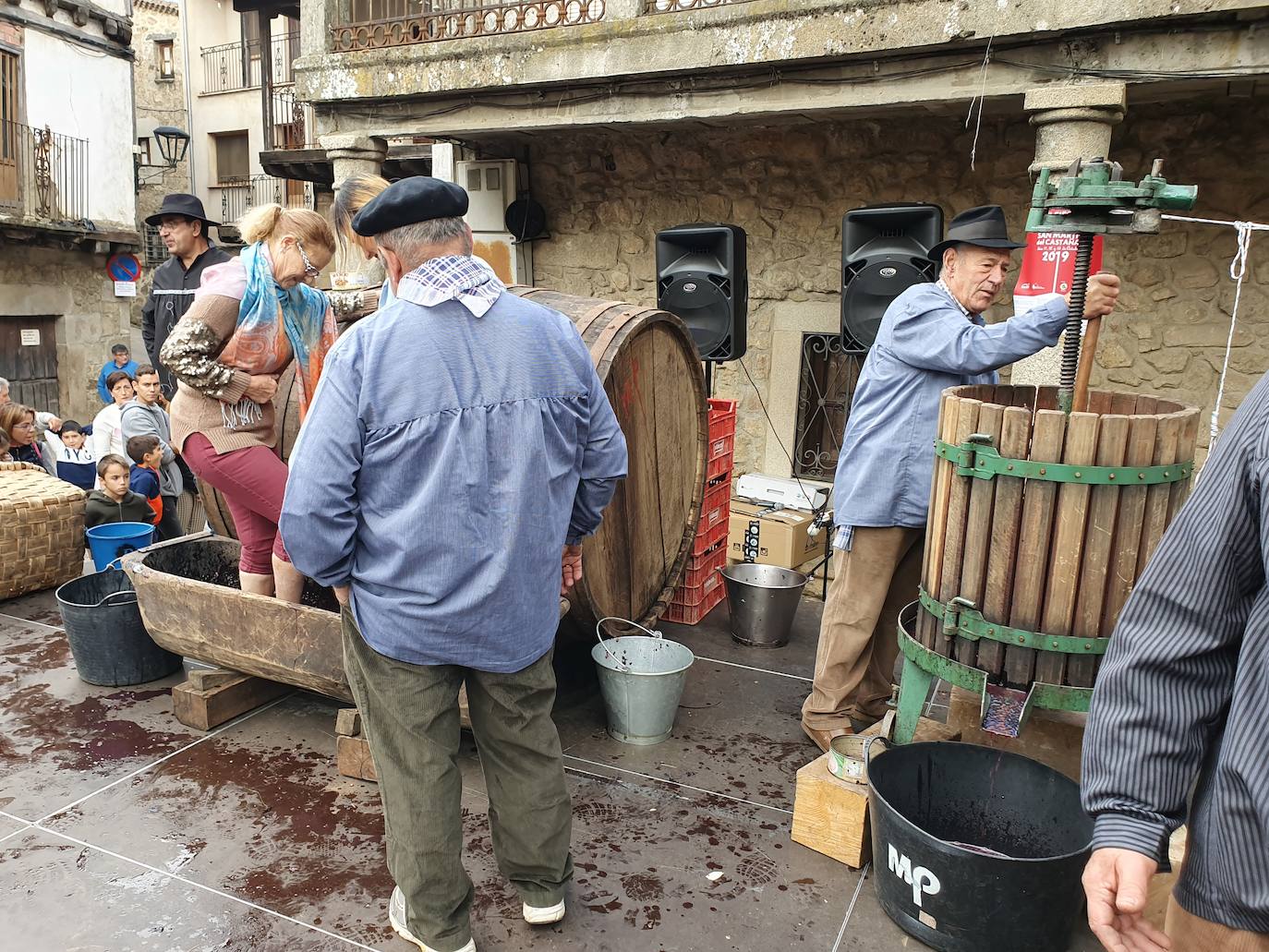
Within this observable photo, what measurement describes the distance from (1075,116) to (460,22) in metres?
4.59

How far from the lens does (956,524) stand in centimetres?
286

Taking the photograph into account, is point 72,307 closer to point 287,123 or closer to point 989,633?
point 287,123

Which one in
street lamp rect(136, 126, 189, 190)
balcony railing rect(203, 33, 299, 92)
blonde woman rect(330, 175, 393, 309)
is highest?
balcony railing rect(203, 33, 299, 92)

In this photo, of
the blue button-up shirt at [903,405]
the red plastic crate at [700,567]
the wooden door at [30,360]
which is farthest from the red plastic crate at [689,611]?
the wooden door at [30,360]

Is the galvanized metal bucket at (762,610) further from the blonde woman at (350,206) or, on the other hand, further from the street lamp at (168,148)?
the street lamp at (168,148)

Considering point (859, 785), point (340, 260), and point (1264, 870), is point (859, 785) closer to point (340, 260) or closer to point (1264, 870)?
point (1264, 870)

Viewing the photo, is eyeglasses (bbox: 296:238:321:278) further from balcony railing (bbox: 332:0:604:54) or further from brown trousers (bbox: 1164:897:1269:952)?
balcony railing (bbox: 332:0:604:54)

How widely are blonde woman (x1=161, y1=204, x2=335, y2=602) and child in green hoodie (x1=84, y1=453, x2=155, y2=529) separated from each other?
221 cm

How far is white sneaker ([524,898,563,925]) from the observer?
277cm

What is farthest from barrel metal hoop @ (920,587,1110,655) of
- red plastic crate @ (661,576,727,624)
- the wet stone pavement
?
red plastic crate @ (661,576,727,624)

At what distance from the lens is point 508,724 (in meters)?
2.61

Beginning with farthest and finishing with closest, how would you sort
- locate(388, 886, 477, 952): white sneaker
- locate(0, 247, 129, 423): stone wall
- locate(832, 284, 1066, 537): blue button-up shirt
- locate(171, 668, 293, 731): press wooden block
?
locate(0, 247, 129, 423): stone wall, locate(171, 668, 293, 731): press wooden block, locate(832, 284, 1066, 537): blue button-up shirt, locate(388, 886, 477, 952): white sneaker

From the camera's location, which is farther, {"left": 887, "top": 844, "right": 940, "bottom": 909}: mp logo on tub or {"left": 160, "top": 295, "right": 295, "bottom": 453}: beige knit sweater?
{"left": 160, "top": 295, "right": 295, "bottom": 453}: beige knit sweater

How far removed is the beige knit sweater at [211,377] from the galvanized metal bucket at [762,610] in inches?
98.8
